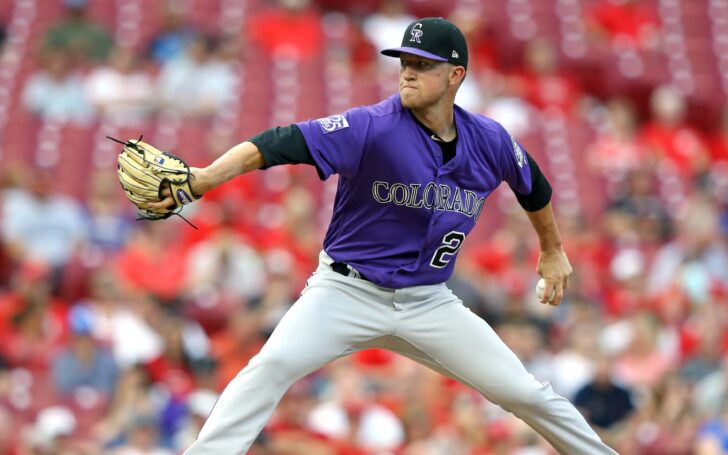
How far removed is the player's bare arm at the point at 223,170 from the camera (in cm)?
476

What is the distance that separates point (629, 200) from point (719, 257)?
1052 mm

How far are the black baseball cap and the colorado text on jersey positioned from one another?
52 centimetres

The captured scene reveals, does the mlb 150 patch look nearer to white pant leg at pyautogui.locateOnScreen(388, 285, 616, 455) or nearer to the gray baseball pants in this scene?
the gray baseball pants

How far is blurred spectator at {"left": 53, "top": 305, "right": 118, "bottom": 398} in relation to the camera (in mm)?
8836

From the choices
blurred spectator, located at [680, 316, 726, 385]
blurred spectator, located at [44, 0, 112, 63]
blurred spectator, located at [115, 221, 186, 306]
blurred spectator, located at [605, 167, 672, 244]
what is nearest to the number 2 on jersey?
blurred spectator, located at [680, 316, 726, 385]

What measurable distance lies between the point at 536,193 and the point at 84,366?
14.4ft

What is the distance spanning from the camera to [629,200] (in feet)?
38.5

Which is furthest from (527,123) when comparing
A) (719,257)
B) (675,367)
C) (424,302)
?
(424,302)

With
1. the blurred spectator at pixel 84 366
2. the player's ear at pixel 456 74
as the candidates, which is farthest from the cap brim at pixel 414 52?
the blurred spectator at pixel 84 366

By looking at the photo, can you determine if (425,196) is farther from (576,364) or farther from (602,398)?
(576,364)

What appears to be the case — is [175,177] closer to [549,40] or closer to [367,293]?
[367,293]

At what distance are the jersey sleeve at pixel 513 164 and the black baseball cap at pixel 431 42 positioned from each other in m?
0.47

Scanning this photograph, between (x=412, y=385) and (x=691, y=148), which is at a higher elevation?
(x=691, y=148)

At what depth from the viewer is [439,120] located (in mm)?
5328
